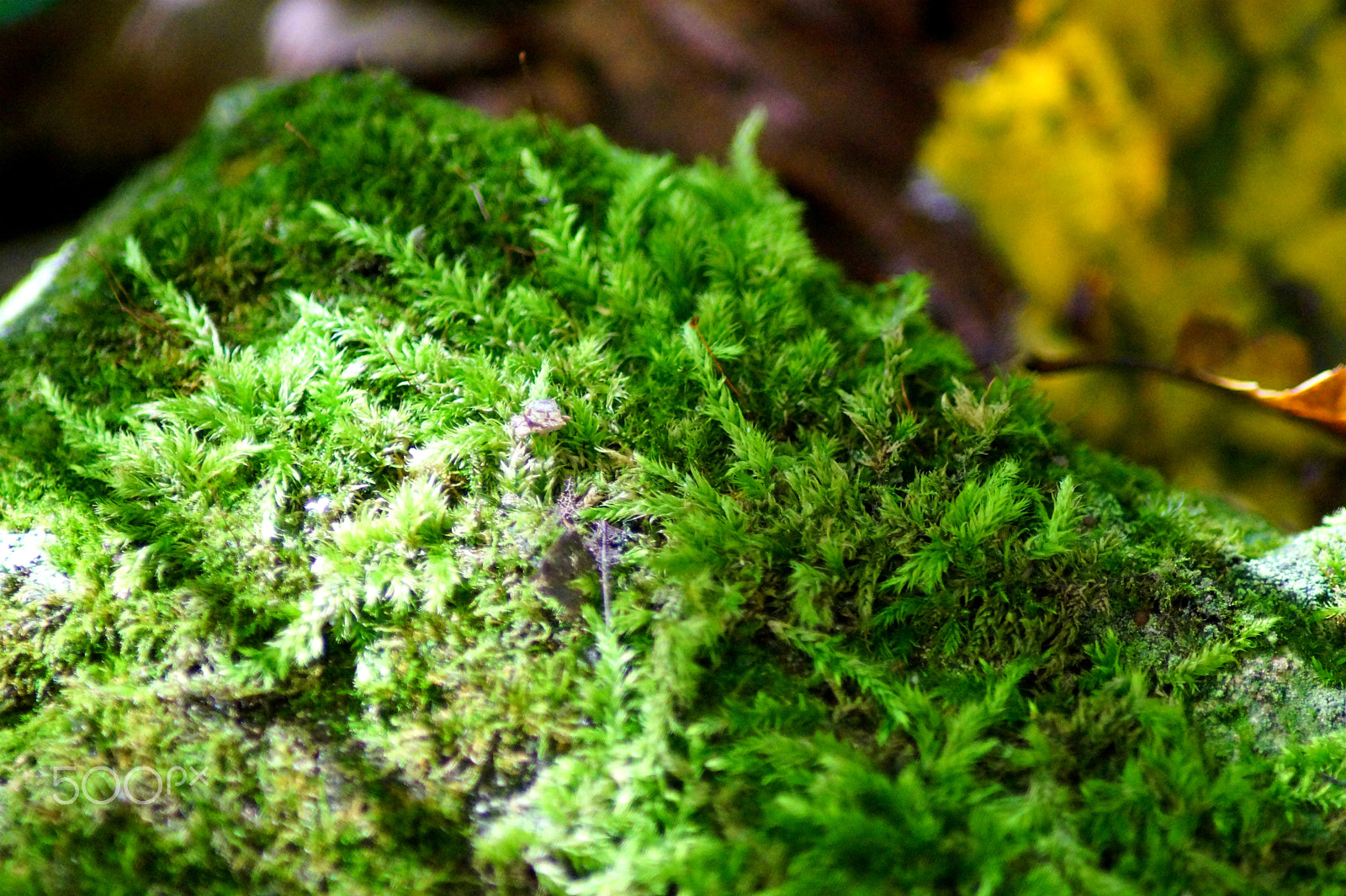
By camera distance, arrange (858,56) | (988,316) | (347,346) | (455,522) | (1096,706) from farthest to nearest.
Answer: (858,56) → (988,316) → (347,346) → (455,522) → (1096,706)

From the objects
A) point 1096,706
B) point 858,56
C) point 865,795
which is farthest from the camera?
point 858,56

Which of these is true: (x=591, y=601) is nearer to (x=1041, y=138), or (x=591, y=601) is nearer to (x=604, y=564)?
(x=604, y=564)

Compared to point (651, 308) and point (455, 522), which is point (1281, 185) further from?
point (455, 522)

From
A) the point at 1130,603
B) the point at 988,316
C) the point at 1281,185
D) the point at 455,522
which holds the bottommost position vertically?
the point at 455,522

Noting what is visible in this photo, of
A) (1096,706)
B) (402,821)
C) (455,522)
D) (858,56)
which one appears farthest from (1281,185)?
(402,821)

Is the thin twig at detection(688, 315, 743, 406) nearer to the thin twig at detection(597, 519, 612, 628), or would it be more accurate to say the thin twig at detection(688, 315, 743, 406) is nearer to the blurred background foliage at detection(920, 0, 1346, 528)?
the thin twig at detection(597, 519, 612, 628)

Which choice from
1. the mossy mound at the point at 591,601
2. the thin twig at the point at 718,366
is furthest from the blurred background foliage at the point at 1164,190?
the thin twig at the point at 718,366
